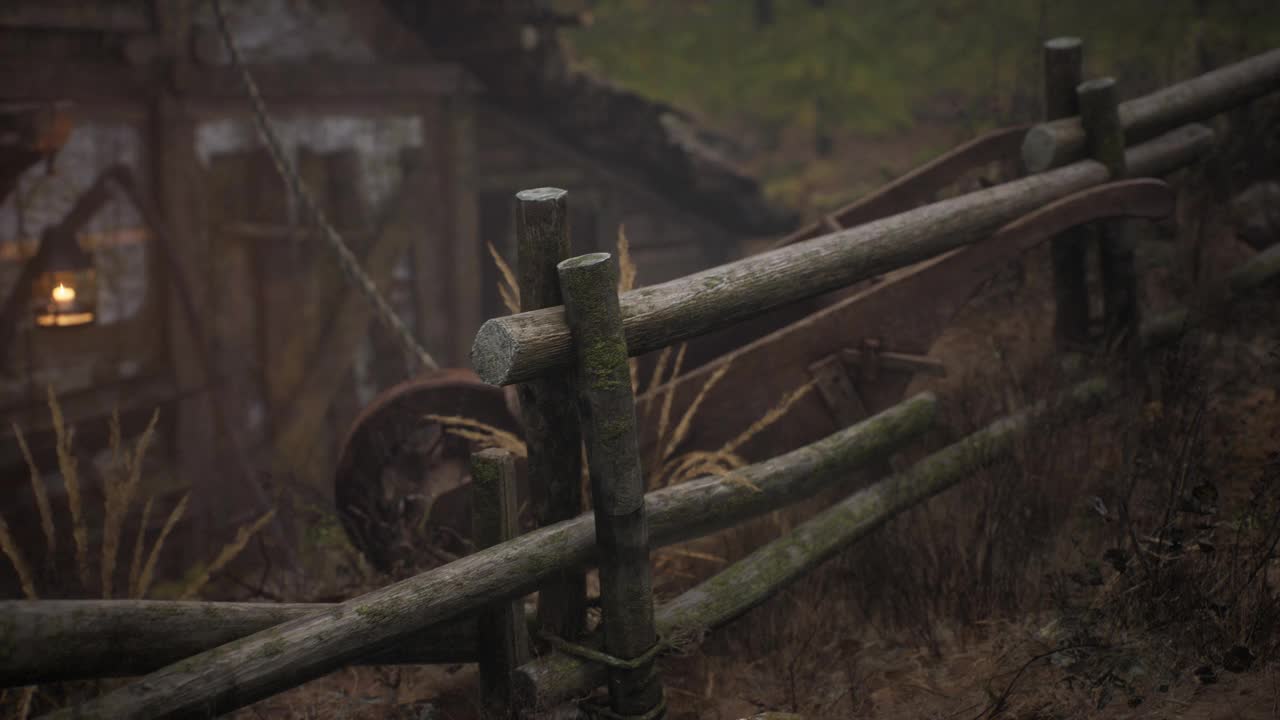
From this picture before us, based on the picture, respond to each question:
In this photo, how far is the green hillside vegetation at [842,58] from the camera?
10844 millimetres

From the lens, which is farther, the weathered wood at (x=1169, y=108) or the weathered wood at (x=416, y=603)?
the weathered wood at (x=1169, y=108)

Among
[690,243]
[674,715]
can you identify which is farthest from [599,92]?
[674,715]

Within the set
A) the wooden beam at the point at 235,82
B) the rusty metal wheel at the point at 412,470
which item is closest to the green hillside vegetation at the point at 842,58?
the wooden beam at the point at 235,82

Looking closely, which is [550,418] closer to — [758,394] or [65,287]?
[758,394]

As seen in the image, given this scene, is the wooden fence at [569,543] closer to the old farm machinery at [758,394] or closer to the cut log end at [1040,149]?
the old farm machinery at [758,394]

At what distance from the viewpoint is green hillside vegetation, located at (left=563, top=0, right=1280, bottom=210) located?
1084cm

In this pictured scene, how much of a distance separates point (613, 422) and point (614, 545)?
356 millimetres

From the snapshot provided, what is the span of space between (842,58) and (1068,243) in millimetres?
8868

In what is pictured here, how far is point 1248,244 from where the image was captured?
5.98 meters

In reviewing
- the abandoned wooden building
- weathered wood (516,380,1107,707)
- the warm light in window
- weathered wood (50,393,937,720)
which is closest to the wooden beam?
the abandoned wooden building

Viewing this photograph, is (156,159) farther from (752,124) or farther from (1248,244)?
(752,124)

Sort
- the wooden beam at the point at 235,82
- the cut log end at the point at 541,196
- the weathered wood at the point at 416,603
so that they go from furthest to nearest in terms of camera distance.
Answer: the wooden beam at the point at 235,82, the cut log end at the point at 541,196, the weathered wood at the point at 416,603

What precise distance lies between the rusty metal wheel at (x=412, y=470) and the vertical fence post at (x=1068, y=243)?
8.40 ft

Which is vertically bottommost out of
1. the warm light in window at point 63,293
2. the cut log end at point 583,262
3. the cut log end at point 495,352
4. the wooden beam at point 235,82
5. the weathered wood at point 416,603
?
the weathered wood at point 416,603
